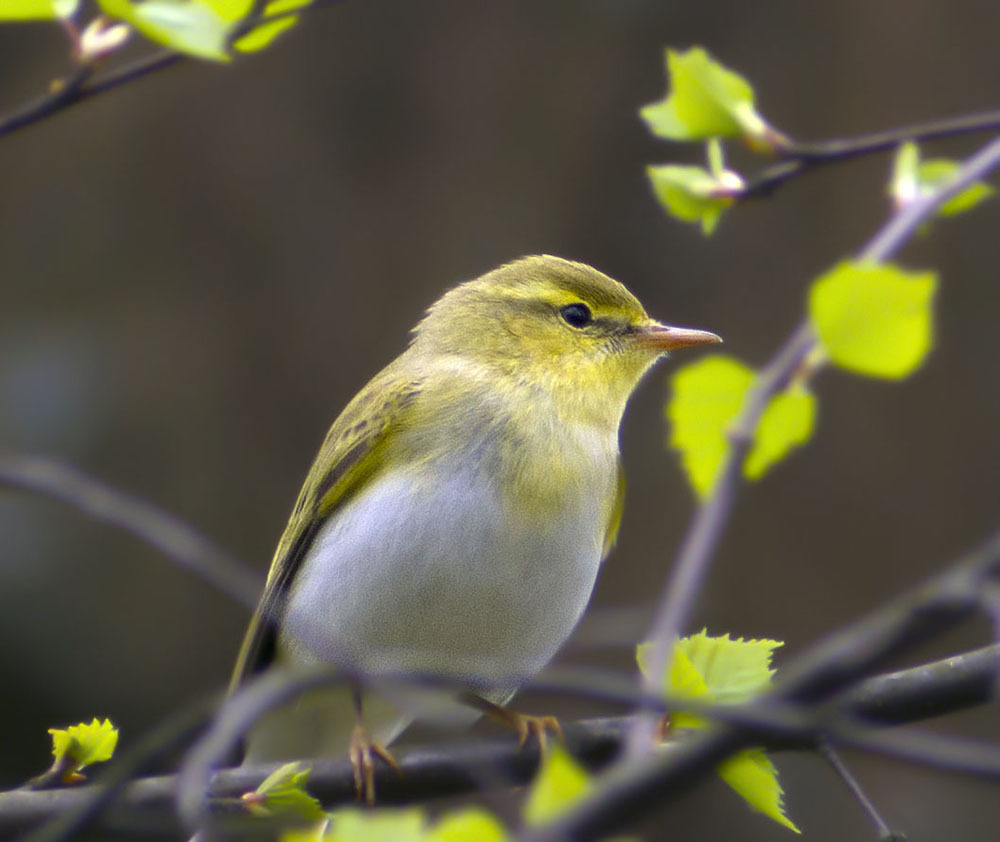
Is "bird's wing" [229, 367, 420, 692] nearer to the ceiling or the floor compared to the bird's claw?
nearer to the ceiling

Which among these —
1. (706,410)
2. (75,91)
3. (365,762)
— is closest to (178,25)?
(75,91)

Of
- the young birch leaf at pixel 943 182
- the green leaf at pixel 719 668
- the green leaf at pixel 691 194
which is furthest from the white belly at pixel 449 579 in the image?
the young birch leaf at pixel 943 182

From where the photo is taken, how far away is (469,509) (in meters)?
2.81

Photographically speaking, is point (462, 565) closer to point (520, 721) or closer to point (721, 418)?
point (520, 721)

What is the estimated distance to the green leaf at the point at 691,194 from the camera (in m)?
1.52

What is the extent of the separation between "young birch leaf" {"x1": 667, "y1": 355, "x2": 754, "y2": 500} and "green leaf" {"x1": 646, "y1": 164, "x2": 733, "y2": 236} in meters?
0.44

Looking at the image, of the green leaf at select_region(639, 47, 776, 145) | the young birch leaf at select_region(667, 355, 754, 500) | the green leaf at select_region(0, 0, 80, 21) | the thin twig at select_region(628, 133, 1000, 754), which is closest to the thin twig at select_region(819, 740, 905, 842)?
the young birch leaf at select_region(667, 355, 754, 500)

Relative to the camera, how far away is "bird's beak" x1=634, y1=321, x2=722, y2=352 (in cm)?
329

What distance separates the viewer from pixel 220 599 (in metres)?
5.76

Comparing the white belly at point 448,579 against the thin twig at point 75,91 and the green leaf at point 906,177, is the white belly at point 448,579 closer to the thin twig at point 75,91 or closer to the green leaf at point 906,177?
the green leaf at point 906,177

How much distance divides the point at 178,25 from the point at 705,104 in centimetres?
62

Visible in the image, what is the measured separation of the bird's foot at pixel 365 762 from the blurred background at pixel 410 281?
8.26ft

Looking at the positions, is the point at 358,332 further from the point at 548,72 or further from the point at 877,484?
the point at 877,484

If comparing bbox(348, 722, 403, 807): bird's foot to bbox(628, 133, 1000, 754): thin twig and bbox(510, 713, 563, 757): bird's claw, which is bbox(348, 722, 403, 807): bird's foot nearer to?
bbox(510, 713, 563, 757): bird's claw
